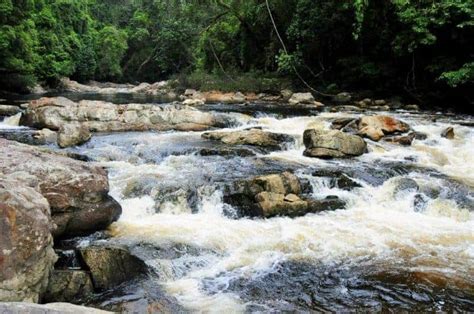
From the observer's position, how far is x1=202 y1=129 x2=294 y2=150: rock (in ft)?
36.5

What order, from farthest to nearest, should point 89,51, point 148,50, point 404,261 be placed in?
1. point 148,50
2. point 89,51
3. point 404,261

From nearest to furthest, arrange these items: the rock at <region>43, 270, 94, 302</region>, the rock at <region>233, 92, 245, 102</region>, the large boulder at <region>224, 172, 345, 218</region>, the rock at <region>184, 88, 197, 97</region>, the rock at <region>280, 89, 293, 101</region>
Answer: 1. the rock at <region>43, 270, 94, 302</region>
2. the large boulder at <region>224, 172, 345, 218</region>
3. the rock at <region>280, 89, 293, 101</region>
4. the rock at <region>233, 92, 245, 102</region>
5. the rock at <region>184, 88, 197, 97</region>

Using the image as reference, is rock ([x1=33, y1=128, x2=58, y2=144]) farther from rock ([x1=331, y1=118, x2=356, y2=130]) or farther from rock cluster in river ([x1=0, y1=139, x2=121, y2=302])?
rock ([x1=331, y1=118, x2=356, y2=130])

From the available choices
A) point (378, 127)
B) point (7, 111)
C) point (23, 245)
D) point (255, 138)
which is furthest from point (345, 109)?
point (23, 245)

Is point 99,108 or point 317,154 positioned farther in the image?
point 99,108

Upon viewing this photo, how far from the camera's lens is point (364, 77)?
2036 cm

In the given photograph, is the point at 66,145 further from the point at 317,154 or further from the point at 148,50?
the point at 148,50

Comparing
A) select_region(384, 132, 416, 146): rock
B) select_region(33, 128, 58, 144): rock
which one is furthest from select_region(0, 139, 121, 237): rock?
select_region(384, 132, 416, 146): rock

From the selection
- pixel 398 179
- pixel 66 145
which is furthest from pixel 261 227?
pixel 66 145

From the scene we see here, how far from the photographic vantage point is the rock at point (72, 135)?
1071 centimetres

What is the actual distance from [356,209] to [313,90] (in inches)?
607

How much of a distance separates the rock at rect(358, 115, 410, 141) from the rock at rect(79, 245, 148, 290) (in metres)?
8.40

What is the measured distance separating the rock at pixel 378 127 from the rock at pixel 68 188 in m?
7.80

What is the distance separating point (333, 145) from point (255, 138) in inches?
82.8
